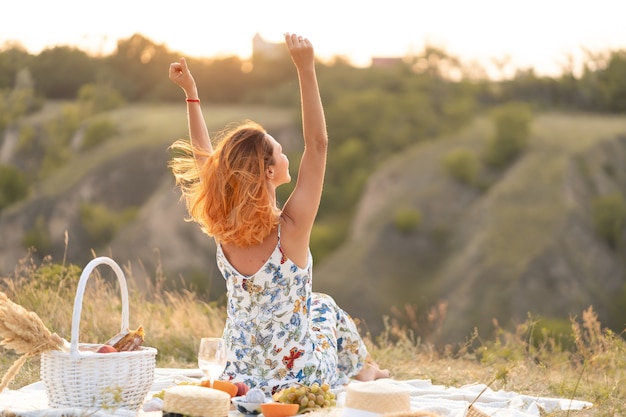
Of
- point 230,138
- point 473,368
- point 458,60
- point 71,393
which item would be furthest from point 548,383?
point 458,60

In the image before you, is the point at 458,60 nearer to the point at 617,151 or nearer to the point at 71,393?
the point at 617,151

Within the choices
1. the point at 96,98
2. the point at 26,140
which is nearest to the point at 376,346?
the point at 26,140

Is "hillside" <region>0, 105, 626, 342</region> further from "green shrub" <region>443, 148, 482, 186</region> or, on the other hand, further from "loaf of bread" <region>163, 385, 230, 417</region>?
"loaf of bread" <region>163, 385, 230, 417</region>

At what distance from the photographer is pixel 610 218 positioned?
47531mm

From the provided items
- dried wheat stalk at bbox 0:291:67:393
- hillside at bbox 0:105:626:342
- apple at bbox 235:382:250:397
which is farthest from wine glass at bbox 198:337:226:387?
hillside at bbox 0:105:626:342

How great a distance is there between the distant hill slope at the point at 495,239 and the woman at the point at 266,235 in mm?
38516

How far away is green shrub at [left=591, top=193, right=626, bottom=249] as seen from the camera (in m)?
47.4

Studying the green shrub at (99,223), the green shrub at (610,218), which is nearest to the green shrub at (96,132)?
the green shrub at (99,223)

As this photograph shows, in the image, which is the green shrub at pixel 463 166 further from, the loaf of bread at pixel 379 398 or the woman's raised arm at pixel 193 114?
the loaf of bread at pixel 379 398

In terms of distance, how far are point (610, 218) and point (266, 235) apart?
151 ft

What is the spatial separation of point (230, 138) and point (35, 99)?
178 feet

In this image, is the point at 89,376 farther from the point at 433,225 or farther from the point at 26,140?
the point at 26,140

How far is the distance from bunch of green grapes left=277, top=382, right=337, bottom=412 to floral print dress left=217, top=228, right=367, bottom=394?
22 cm

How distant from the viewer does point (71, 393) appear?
3701mm
